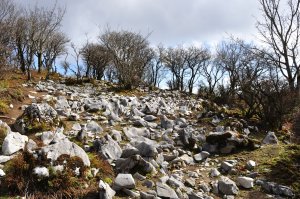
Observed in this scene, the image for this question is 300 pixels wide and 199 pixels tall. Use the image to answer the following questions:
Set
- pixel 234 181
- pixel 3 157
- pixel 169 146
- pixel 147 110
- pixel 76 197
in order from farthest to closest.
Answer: pixel 147 110 → pixel 169 146 → pixel 234 181 → pixel 3 157 → pixel 76 197

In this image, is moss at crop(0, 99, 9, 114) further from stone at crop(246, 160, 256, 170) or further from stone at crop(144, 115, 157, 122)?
stone at crop(246, 160, 256, 170)

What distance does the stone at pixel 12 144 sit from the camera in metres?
6.80

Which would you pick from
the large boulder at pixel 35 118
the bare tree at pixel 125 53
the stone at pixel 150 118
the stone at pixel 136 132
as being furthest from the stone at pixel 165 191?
the bare tree at pixel 125 53

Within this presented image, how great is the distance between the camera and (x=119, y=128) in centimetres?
1116

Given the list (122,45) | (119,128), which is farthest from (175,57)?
(119,128)

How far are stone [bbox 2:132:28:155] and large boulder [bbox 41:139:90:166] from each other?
0.93 m

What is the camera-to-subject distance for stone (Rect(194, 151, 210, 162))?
8.67m

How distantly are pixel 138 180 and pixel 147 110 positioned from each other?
801 cm

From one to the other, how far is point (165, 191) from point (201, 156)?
2.85 meters

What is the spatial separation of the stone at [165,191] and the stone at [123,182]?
0.52m

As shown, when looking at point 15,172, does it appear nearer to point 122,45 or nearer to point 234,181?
point 234,181

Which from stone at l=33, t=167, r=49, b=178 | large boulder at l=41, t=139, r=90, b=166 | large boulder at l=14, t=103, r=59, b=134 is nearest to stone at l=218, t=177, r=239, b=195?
large boulder at l=41, t=139, r=90, b=166

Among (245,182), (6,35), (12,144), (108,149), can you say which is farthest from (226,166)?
(6,35)

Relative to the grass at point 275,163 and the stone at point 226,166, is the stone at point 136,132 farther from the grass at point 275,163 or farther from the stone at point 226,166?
the stone at point 226,166
